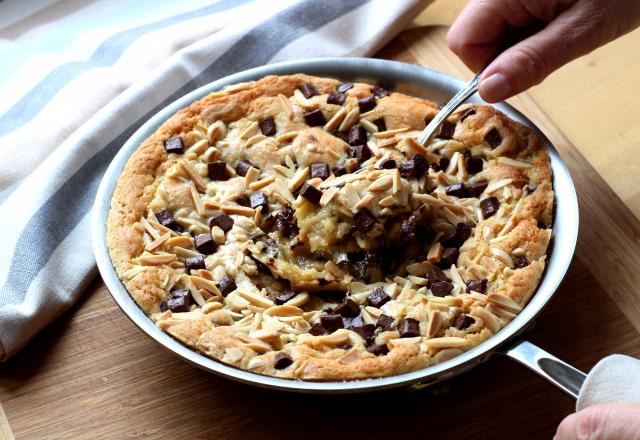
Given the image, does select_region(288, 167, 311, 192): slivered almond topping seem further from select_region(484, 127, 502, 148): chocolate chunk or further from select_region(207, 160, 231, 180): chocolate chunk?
select_region(484, 127, 502, 148): chocolate chunk

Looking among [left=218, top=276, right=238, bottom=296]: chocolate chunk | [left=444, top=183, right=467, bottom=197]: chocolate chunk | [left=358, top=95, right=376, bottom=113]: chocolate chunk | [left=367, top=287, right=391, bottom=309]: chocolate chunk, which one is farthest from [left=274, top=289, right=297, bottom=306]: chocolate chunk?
[left=358, top=95, right=376, bottom=113]: chocolate chunk

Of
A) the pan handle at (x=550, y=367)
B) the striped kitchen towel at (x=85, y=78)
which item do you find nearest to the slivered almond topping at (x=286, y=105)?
the striped kitchen towel at (x=85, y=78)

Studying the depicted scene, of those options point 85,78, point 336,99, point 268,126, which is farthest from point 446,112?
point 85,78

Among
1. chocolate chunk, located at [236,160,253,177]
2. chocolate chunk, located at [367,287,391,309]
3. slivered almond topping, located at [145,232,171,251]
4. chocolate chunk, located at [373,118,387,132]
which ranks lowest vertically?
chocolate chunk, located at [367,287,391,309]

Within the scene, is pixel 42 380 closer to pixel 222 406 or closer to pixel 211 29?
pixel 222 406

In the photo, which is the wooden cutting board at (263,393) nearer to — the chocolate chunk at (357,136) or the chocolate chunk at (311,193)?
the chocolate chunk at (311,193)

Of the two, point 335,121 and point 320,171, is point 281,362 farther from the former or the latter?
point 335,121
